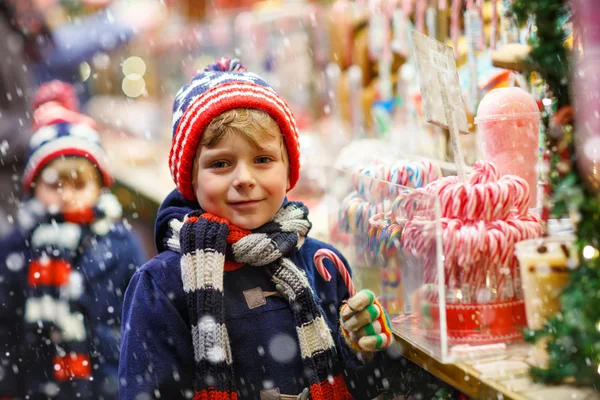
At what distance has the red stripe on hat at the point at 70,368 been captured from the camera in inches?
120

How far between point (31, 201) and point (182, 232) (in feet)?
5.08

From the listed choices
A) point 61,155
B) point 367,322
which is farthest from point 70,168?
point 367,322

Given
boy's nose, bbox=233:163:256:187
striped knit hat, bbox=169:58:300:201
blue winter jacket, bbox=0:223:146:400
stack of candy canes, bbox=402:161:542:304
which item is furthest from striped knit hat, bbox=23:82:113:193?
stack of candy canes, bbox=402:161:542:304

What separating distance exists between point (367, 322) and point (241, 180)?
1.55ft

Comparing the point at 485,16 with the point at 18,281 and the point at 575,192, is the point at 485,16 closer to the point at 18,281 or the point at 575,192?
the point at 575,192

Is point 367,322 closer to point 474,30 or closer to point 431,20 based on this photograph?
point 474,30

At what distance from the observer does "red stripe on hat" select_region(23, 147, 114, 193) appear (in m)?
3.23

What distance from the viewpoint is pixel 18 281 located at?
10.2 feet

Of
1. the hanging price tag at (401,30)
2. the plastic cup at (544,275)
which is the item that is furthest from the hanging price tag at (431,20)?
the plastic cup at (544,275)

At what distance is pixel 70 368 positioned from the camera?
304cm

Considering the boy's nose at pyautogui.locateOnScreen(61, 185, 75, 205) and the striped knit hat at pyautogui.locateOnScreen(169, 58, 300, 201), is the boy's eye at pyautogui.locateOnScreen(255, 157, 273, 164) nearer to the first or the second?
the striped knit hat at pyautogui.locateOnScreen(169, 58, 300, 201)

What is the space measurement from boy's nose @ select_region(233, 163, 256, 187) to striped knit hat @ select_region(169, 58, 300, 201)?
141 millimetres

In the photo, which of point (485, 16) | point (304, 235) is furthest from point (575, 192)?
point (485, 16)

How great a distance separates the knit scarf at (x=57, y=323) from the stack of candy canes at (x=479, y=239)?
1.89 meters
